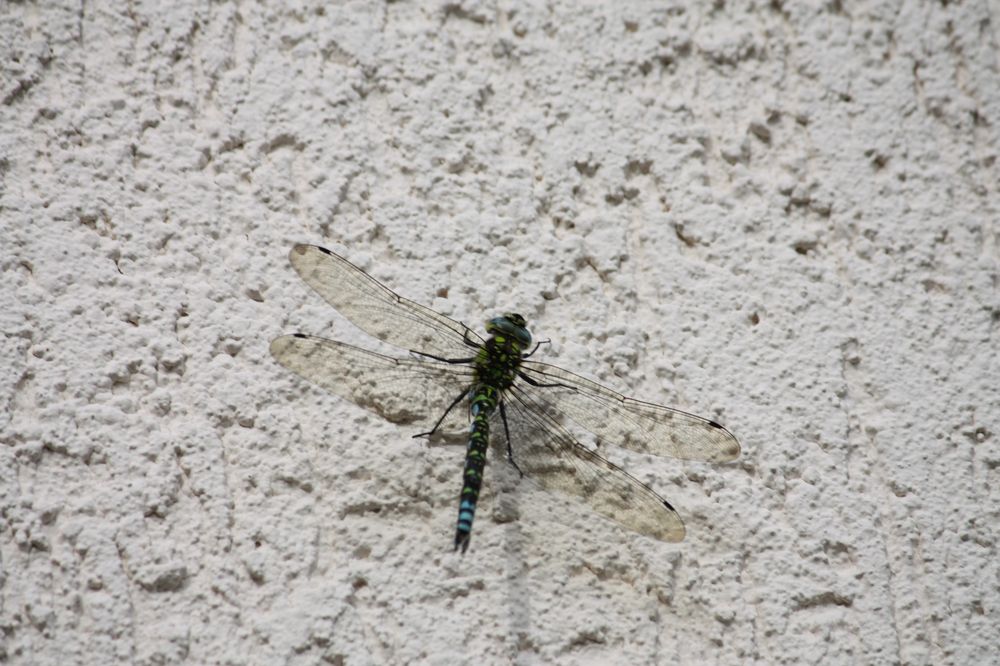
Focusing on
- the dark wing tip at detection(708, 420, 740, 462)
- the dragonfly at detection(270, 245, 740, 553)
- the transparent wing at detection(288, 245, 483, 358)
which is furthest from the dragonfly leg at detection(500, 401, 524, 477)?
the dark wing tip at detection(708, 420, 740, 462)

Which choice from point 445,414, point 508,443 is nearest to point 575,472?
point 508,443

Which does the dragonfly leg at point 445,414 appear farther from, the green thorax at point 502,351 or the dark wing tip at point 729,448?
the dark wing tip at point 729,448

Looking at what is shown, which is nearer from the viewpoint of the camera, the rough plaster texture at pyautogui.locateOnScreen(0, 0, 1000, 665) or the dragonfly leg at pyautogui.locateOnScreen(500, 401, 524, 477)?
the rough plaster texture at pyautogui.locateOnScreen(0, 0, 1000, 665)

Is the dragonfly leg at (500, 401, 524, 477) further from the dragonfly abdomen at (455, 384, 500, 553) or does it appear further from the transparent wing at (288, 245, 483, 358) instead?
the transparent wing at (288, 245, 483, 358)

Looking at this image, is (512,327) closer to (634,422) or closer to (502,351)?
(502,351)

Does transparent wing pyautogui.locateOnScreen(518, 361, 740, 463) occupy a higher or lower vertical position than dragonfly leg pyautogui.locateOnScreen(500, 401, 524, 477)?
higher

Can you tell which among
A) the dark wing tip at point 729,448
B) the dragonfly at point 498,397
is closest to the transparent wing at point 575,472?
the dragonfly at point 498,397

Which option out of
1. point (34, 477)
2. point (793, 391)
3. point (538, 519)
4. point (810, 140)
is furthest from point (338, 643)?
point (810, 140)
